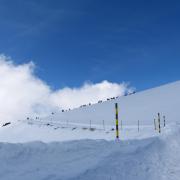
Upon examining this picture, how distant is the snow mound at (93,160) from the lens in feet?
29.2

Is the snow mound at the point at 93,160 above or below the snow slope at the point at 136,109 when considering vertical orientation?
below

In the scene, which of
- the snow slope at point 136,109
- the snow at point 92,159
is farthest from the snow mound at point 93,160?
the snow slope at point 136,109

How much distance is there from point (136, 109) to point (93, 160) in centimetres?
4565

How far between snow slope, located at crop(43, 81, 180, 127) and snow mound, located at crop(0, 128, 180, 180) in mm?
29967

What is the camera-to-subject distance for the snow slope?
Answer: 47406 mm

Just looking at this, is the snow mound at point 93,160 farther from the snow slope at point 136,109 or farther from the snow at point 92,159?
the snow slope at point 136,109

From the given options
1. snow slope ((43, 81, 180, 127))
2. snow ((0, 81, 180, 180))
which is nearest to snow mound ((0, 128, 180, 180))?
snow ((0, 81, 180, 180))

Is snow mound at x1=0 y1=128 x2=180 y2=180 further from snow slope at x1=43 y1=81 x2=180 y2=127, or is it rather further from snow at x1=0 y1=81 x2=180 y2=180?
snow slope at x1=43 y1=81 x2=180 y2=127

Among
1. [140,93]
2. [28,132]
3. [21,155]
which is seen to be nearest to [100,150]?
[21,155]

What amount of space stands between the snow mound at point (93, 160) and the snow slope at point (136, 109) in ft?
98.3

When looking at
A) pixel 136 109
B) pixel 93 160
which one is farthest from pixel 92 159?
pixel 136 109

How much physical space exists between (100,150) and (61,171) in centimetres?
276

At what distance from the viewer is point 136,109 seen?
55.1 meters

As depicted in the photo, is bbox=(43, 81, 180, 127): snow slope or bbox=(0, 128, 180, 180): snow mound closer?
bbox=(0, 128, 180, 180): snow mound
